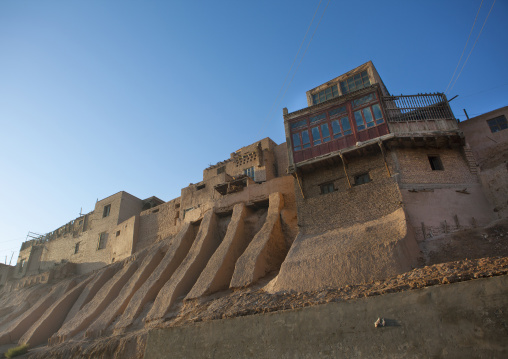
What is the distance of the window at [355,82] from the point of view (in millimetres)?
19156

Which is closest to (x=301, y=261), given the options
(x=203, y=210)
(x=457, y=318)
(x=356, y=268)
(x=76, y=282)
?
(x=356, y=268)

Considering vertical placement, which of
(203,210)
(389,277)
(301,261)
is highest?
(203,210)

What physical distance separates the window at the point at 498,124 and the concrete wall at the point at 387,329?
36.0ft

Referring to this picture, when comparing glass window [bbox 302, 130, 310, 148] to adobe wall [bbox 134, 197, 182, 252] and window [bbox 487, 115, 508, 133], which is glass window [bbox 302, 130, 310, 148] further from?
adobe wall [bbox 134, 197, 182, 252]

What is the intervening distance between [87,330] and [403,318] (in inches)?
594

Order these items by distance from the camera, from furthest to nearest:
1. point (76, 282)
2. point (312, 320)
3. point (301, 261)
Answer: point (76, 282) < point (301, 261) < point (312, 320)

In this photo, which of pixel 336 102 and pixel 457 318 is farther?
pixel 336 102

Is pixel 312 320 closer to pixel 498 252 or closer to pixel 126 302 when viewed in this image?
pixel 498 252

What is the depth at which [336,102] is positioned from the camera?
17000mm

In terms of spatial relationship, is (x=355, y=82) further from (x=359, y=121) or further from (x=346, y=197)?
(x=346, y=197)

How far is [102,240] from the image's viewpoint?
3034 centimetres

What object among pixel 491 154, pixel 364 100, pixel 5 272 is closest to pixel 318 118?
pixel 364 100

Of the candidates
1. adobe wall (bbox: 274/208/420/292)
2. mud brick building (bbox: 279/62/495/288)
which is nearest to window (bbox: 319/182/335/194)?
mud brick building (bbox: 279/62/495/288)

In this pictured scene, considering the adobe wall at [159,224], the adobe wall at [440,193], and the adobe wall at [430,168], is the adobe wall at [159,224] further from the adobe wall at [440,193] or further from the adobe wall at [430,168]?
the adobe wall at [440,193]
